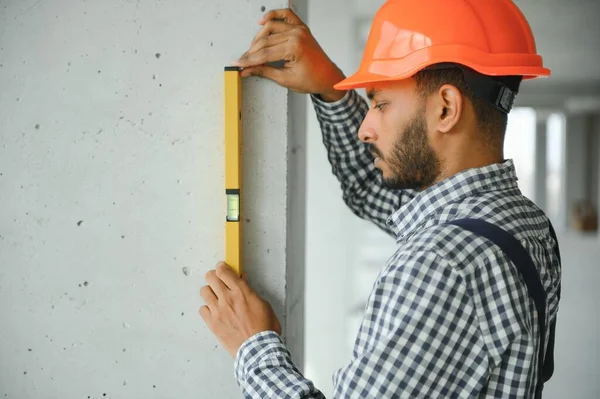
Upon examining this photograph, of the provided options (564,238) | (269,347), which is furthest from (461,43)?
(564,238)

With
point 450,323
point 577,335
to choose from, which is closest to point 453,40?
point 450,323

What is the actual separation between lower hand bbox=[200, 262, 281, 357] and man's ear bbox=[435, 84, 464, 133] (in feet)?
2.00

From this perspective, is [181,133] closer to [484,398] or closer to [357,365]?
[357,365]

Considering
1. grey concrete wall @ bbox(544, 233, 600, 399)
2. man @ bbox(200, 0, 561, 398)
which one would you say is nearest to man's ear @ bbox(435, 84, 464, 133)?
man @ bbox(200, 0, 561, 398)

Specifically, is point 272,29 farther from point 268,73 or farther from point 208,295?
point 208,295

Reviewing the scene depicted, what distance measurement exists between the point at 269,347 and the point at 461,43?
2.56 ft

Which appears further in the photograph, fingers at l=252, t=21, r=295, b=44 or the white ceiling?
the white ceiling

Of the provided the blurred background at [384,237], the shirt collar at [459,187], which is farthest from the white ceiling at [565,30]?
the shirt collar at [459,187]

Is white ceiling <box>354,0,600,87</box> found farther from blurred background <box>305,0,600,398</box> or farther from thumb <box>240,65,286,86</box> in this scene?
thumb <box>240,65,286,86</box>

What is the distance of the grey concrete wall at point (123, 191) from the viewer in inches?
63.3

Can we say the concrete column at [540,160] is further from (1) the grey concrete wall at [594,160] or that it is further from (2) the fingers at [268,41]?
(2) the fingers at [268,41]

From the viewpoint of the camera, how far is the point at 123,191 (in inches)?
64.6

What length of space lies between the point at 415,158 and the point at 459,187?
0.39ft

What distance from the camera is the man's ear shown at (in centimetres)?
127
